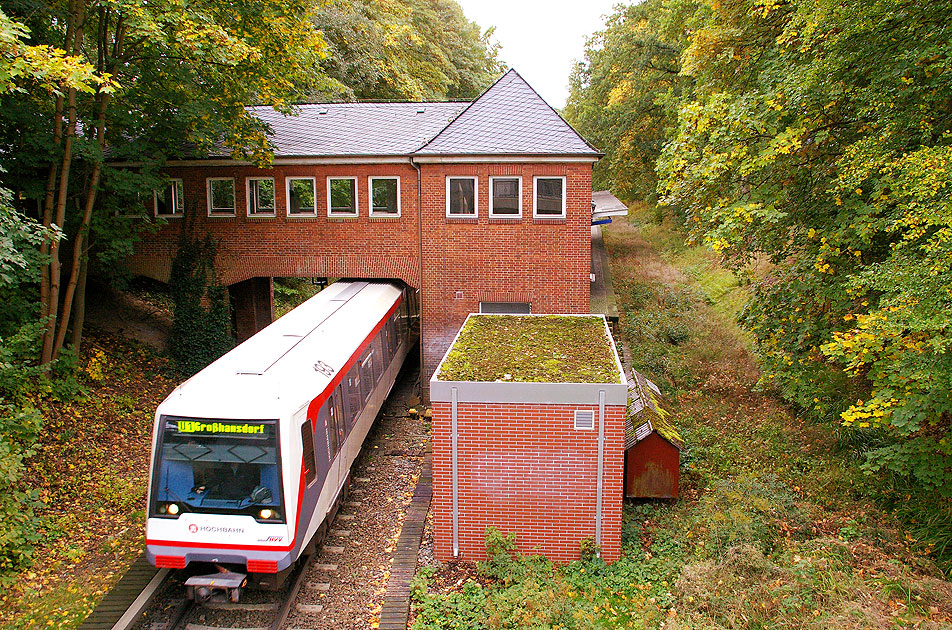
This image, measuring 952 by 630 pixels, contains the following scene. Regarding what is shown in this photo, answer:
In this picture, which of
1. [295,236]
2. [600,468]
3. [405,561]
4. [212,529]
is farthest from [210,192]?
[600,468]

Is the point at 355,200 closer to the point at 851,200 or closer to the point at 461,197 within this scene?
the point at 461,197

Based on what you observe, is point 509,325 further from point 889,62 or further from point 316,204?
point 889,62

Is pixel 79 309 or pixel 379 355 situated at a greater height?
pixel 79 309

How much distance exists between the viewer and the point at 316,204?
16.1m

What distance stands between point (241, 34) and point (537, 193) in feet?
24.8

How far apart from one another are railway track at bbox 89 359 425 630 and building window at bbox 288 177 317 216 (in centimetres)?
781

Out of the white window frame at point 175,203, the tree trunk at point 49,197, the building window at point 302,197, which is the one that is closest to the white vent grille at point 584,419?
the tree trunk at point 49,197

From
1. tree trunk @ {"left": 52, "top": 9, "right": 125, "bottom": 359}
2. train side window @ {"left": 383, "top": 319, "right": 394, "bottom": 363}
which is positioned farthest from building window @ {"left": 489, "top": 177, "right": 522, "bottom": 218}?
tree trunk @ {"left": 52, "top": 9, "right": 125, "bottom": 359}

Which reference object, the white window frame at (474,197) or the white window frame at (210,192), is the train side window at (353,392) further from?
the white window frame at (210,192)

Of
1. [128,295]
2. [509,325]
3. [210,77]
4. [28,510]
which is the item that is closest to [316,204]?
[210,77]

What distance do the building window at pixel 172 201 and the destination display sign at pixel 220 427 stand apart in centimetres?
1049

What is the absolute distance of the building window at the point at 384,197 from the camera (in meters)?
15.9

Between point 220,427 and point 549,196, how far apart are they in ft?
32.6

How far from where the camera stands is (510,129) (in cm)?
1576
